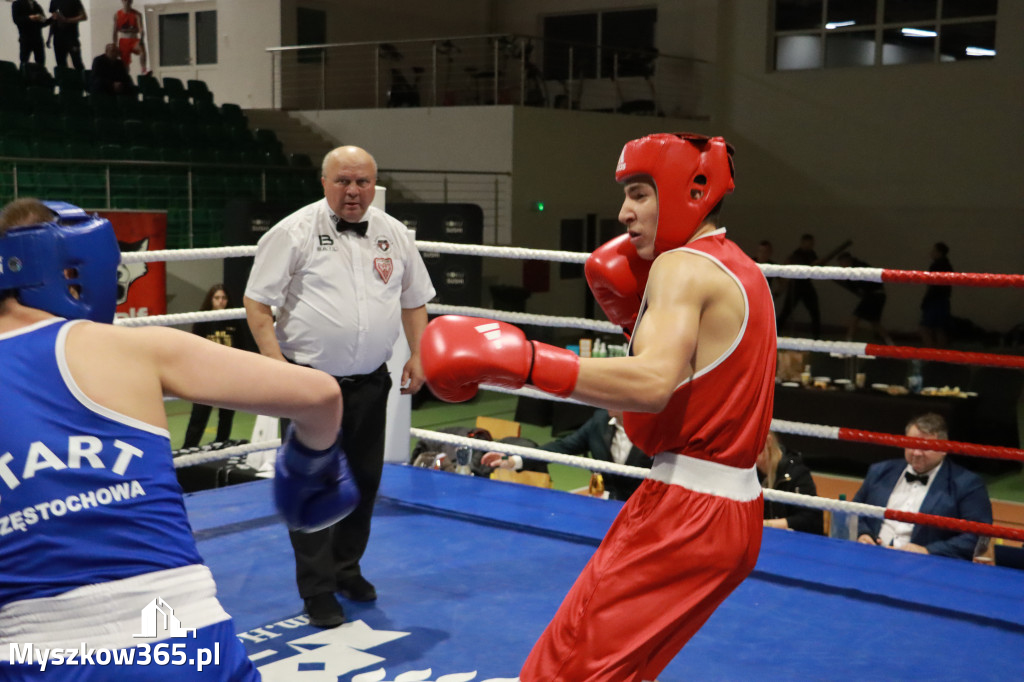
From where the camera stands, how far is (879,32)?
42.7 ft

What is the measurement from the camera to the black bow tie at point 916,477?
12.5ft

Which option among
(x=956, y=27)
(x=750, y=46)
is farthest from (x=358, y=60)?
(x=956, y=27)

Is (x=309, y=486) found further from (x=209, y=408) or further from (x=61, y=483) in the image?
(x=209, y=408)

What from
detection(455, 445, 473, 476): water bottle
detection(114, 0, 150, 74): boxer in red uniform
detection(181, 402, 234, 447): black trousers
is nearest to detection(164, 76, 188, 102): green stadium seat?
detection(114, 0, 150, 74): boxer in red uniform

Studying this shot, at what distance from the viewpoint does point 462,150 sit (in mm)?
12109

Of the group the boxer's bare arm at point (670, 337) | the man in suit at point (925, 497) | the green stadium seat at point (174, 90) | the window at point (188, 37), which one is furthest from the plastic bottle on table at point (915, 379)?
the window at point (188, 37)

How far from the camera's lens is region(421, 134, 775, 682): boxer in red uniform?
1654 millimetres

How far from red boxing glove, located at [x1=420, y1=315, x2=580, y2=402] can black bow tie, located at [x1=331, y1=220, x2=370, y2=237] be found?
1.52 metres

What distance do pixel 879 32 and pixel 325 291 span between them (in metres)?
11.9

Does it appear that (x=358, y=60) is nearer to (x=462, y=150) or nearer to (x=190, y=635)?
(x=462, y=150)

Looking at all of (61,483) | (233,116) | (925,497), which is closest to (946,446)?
(925,497)

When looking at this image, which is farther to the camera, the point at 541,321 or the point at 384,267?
the point at 541,321

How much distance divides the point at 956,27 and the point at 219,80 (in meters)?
9.50
